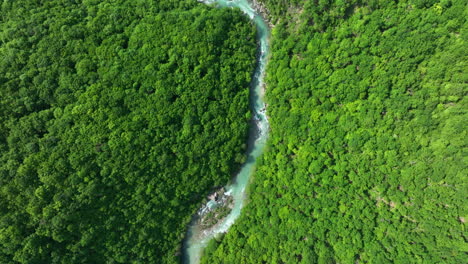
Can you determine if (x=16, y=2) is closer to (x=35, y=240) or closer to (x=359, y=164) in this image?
(x=35, y=240)

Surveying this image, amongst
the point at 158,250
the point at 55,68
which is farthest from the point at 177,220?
the point at 55,68

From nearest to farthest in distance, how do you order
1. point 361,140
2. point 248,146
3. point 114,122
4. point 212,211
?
1. point 114,122
2. point 361,140
3. point 212,211
4. point 248,146

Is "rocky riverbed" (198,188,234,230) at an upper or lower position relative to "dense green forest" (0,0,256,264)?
lower

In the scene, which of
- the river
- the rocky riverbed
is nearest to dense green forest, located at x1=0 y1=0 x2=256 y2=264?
the river

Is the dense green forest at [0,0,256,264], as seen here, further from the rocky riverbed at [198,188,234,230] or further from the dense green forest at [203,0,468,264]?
the dense green forest at [203,0,468,264]

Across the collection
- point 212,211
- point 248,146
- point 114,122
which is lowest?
point 212,211

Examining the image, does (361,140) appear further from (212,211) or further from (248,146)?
(212,211)

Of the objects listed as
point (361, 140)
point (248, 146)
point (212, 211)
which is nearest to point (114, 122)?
point (212, 211)
